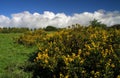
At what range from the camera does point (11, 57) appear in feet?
54.5

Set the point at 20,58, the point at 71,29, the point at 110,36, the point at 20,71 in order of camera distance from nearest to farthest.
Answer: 1. the point at 20,71
2. the point at 110,36
3. the point at 20,58
4. the point at 71,29

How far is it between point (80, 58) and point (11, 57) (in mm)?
5411

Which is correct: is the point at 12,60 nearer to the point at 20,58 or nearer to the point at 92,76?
the point at 20,58

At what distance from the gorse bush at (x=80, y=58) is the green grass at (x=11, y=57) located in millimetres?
736

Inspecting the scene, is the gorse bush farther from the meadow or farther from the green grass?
the green grass

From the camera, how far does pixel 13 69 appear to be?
14242mm

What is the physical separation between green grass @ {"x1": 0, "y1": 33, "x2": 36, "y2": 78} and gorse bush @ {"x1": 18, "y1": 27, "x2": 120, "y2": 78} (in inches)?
29.0

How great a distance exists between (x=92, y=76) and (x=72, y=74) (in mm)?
812

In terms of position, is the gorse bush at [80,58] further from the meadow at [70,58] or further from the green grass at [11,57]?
the green grass at [11,57]

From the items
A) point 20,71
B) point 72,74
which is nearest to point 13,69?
point 20,71

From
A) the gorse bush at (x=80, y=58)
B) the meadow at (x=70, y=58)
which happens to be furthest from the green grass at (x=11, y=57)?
the gorse bush at (x=80, y=58)

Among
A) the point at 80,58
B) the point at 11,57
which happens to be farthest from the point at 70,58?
the point at 11,57

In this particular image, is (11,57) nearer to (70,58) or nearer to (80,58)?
(70,58)

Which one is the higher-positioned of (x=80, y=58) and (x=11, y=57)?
(x=80, y=58)
